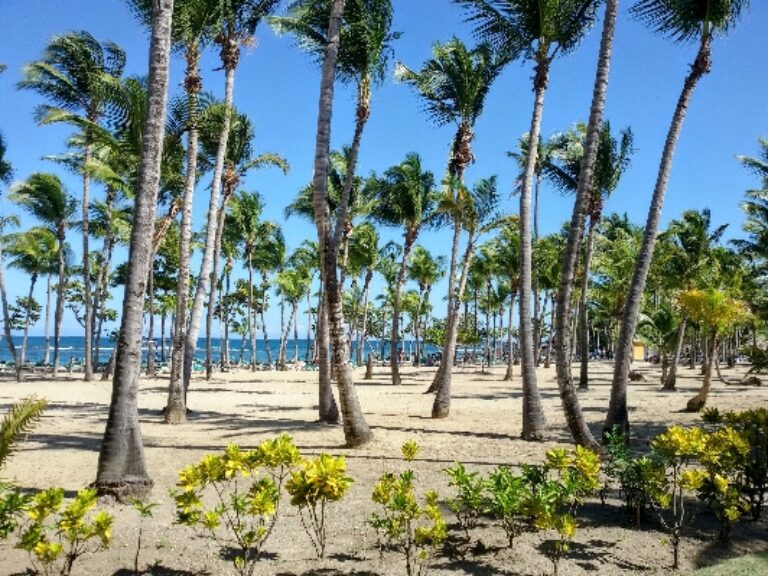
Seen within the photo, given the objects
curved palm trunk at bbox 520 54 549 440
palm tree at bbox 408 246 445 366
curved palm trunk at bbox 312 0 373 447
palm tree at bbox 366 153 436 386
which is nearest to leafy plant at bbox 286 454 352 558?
curved palm trunk at bbox 312 0 373 447

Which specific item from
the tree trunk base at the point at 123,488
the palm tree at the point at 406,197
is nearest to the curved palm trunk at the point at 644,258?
the tree trunk base at the point at 123,488

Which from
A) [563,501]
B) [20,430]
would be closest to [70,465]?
[20,430]

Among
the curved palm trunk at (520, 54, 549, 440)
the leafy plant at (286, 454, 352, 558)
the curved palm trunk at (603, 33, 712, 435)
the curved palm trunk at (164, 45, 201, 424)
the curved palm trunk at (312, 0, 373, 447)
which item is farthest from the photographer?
the curved palm trunk at (164, 45, 201, 424)

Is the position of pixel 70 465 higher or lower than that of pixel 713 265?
lower

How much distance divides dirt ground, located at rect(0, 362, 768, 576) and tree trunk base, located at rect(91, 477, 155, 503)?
14 cm

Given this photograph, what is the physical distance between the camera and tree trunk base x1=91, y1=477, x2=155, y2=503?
6.34 metres

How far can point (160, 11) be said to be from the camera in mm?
7164

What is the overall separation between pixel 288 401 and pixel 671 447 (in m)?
15.1

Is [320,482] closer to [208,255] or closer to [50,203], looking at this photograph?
[208,255]

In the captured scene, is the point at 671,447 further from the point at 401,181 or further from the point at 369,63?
the point at 401,181

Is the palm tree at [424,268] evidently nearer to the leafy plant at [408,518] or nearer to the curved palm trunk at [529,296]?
the curved palm trunk at [529,296]

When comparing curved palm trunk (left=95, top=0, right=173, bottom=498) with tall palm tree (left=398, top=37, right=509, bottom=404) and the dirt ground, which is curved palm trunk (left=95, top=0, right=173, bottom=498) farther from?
tall palm tree (left=398, top=37, right=509, bottom=404)

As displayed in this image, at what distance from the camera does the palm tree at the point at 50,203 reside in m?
28.6

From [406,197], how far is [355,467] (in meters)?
17.8
